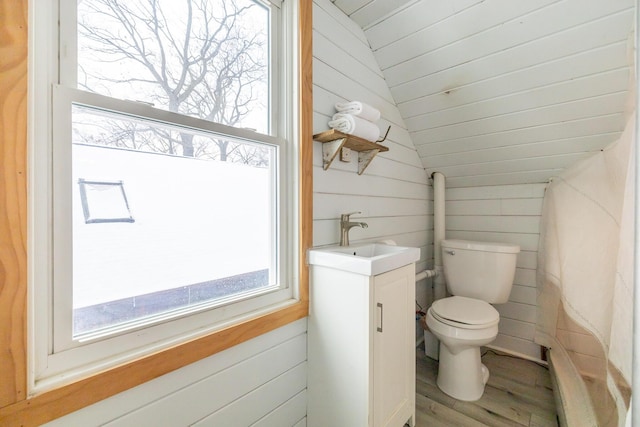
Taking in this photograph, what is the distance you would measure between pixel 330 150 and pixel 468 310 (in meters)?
1.37

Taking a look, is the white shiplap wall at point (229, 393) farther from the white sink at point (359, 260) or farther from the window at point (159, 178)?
the white sink at point (359, 260)

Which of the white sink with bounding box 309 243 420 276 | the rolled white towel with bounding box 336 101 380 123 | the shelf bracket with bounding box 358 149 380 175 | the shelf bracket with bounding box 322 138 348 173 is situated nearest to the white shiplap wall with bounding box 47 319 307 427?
the white sink with bounding box 309 243 420 276

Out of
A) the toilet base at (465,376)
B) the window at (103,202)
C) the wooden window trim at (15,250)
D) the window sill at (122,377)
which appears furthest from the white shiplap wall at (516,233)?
the wooden window trim at (15,250)

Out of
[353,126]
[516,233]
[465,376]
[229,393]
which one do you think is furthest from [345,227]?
[516,233]

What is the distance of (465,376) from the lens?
5.44 ft

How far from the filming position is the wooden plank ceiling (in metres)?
1.33

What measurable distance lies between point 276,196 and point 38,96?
80cm

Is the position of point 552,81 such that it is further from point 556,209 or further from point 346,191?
point 346,191

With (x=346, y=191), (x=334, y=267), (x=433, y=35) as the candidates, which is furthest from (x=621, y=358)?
(x=433, y=35)

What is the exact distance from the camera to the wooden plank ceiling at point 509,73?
133 centimetres

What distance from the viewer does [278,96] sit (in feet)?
4.12

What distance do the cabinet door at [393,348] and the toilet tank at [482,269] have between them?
3.15 ft

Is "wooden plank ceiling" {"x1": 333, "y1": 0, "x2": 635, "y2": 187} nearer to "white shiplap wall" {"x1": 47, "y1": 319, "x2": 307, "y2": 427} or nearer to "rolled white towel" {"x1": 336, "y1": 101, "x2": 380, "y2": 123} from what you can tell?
"rolled white towel" {"x1": 336, "y1": 101, "x2": 380, "y2": 123}

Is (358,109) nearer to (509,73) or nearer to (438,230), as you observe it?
(509,73)
